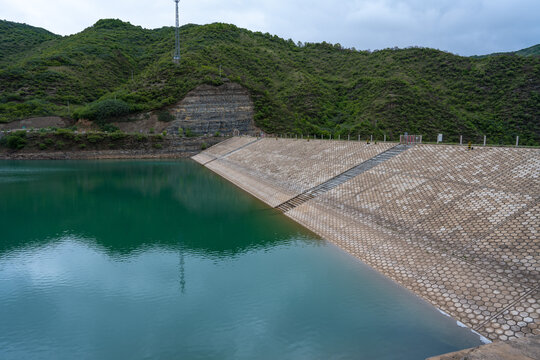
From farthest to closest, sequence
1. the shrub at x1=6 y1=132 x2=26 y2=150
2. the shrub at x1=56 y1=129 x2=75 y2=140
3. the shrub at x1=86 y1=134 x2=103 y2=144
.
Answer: the shrub at x1=86 y1=134 x2=103 y2=144, the shrub at x1=56 y1=129 x2=75 y2=140, the shrub at x1=6 y1=132 x2=26 y2=150

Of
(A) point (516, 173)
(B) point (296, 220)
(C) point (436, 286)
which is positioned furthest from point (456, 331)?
(B) point (296, 220)

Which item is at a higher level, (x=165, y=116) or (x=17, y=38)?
(x=17, y=38)

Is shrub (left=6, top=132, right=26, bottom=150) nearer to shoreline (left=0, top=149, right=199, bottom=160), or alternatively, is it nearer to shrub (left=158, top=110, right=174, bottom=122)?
shoreline (left=0, top=149, right=199, bottom=160)

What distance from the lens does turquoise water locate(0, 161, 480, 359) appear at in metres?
8.96

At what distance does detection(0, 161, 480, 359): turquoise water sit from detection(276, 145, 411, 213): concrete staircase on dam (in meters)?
2.38

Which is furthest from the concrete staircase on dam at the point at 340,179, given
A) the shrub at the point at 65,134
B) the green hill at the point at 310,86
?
the shrub at the point at 65,134

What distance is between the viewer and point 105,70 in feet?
282

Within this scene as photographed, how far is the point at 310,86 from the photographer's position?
78.4 m

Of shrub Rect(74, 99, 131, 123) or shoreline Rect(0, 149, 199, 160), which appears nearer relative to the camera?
shoreline Rect(0, 149, 199, 160)

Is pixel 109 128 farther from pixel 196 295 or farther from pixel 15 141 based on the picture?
pixel 196 295

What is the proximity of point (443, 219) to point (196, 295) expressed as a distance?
1099cm

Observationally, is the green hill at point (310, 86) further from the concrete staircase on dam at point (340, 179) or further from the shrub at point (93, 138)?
the concrete staircase on dam at point (340, 179)

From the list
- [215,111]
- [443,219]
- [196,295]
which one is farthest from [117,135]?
[443,219]

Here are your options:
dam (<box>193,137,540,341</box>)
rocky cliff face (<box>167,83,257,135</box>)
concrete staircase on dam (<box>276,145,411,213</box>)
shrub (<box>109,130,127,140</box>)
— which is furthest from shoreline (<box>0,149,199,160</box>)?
concrete staircase on dam (<box>276,145,411,213</box>)
